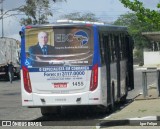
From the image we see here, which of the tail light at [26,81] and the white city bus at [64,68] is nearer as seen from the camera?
the white city bus at [64,68]

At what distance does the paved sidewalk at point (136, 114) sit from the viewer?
14.2 metres

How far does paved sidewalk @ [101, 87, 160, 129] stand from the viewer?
46.7 feet

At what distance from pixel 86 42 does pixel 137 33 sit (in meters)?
80.9

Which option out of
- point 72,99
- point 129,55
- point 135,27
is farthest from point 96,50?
point 135,27

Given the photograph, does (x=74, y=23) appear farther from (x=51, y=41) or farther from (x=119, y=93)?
(x=119, y=93)

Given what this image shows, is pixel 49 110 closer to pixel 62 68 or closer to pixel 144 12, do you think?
pixel 62 68

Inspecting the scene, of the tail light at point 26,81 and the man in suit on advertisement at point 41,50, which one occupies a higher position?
the man in suit on advertisement at point 41,50

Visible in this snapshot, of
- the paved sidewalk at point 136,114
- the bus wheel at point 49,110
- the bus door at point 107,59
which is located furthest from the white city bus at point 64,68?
the bus wheel at point 49,110

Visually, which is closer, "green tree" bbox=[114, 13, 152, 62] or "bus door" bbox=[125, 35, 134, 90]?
"bus door" bbox=[125, 35, 134, 90]

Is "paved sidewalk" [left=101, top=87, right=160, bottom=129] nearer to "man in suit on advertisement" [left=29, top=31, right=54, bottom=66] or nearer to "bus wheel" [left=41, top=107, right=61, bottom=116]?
"bus wheel" [left=41, top=107, right=61, bottom=116]

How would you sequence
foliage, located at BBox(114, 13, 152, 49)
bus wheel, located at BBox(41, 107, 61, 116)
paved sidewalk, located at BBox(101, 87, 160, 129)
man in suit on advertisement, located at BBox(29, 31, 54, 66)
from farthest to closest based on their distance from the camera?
foliage, located at BBox(114, 13, 152, 49) < bus wheel, located at BBox(41, 107, 61, 116) < man in suit on advertisement, located at BBox(29, 31, 54, 66) < paved sidewalk, located at BBox(101, 87, 160, 129)

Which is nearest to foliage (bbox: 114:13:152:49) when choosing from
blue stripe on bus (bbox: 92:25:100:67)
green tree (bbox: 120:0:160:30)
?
green tree (bbox: 120:0:160:30)

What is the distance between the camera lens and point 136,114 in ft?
58.7

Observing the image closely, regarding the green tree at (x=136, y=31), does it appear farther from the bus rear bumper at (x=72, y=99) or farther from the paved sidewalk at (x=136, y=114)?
the bus rear bumper at (x=72, y=99)
